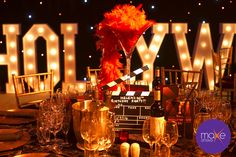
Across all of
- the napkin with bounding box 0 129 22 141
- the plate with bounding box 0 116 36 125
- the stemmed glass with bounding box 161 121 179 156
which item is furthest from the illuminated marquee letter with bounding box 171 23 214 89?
the stemmed glass with bounding box 161 121 179 156

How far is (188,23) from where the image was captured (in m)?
6.34

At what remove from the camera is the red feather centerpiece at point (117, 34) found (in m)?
2.31

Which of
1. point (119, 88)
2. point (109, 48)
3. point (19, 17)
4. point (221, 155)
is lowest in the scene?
point (221, 155)

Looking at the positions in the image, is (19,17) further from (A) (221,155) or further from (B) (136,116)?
(A) (221,155)

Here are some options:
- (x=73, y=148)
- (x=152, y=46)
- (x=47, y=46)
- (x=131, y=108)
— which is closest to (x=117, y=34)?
(x=131, y=108)

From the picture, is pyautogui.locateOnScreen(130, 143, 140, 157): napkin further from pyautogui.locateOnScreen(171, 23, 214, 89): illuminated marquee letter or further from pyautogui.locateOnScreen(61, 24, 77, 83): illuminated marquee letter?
pyautogui.locateOnScreen(61, 24, 77, 83): illuminated marquee letter

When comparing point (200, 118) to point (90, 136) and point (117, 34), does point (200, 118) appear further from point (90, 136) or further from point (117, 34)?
point (117, 34)

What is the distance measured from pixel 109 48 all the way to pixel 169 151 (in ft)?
3.06

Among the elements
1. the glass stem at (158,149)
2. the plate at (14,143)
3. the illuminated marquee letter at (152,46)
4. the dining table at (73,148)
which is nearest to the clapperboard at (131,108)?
the dining table at (73,148)

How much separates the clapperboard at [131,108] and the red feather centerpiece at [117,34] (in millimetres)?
217

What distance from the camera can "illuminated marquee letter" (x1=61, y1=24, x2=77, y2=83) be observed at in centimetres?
636

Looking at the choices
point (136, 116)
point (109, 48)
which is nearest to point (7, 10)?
point (109, 48)
